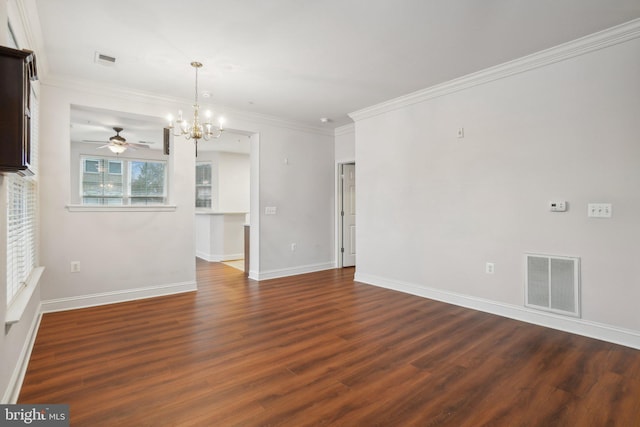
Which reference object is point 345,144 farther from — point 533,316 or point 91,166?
point 91,166

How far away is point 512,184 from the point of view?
3578 millimetres

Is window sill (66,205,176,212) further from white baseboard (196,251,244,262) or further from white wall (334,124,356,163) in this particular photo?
white wall (334,124,356,163)

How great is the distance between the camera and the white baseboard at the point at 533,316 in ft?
9.48

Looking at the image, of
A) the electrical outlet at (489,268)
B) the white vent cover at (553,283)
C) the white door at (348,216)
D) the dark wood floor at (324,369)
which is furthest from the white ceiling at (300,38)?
the dark wood floor at (324,369)

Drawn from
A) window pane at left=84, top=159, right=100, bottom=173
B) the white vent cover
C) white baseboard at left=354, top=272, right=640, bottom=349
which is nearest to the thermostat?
the white vent cover

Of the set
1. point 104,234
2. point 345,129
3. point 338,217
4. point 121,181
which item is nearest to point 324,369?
point 104,234

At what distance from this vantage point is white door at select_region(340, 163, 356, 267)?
21.5 ft

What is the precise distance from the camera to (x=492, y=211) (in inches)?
148

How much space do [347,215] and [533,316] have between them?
3753 mm

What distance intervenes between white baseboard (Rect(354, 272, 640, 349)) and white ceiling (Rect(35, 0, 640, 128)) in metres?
2.70

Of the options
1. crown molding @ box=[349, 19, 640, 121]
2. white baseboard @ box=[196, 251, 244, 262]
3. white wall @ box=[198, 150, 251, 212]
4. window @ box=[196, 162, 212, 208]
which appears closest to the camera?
crown molding @ box=[349, 19, 640, 121]

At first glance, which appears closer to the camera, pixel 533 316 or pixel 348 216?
pixel 533 316

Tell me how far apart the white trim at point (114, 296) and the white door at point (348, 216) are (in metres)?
2.98

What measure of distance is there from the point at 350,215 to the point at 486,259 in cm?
316
